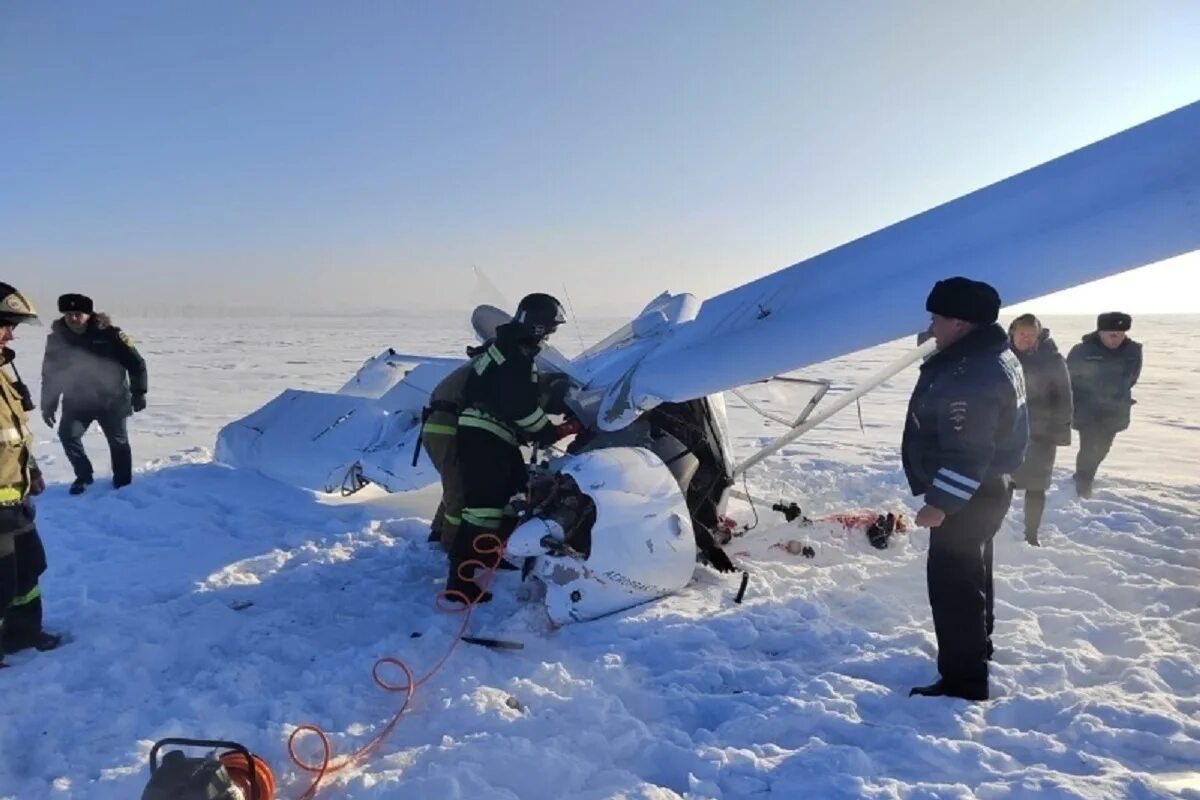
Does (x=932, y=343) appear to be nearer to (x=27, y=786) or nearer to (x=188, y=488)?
(x=27, y=786)

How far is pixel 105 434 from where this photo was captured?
696 cm

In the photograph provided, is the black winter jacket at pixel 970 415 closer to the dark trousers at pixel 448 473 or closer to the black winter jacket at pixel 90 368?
the dark trousers at pixel 448 473

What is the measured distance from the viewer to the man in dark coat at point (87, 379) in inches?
265

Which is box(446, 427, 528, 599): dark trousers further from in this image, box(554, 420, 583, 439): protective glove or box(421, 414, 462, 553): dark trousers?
box(554, 420, 583, 439): protective glove

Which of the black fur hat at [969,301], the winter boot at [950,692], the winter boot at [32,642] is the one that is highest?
the black fur hat at [969,301]

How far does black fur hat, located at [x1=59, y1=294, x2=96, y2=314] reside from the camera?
6.68 meters

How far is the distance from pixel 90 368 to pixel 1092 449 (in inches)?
376

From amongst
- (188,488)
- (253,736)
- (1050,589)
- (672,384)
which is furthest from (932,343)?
(188,488)

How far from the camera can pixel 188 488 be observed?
274 inches

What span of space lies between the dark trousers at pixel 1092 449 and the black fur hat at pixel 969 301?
4886 millimetres

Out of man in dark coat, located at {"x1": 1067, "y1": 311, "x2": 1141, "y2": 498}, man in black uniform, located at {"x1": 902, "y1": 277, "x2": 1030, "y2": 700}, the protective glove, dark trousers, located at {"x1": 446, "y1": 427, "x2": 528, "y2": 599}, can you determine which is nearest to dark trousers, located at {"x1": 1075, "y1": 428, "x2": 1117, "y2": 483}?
man in dark coat, located at {"x1": 1067, "y1": 311, "x2": 1141, "y2": 498}

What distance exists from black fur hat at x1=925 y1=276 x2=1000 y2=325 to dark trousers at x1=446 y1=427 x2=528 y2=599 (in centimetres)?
268

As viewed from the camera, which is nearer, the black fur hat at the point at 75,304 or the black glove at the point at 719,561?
the black glove at the point at 719,561

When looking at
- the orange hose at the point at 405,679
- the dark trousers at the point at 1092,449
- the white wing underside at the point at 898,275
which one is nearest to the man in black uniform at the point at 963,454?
the white wing underside at the point at 898,275
